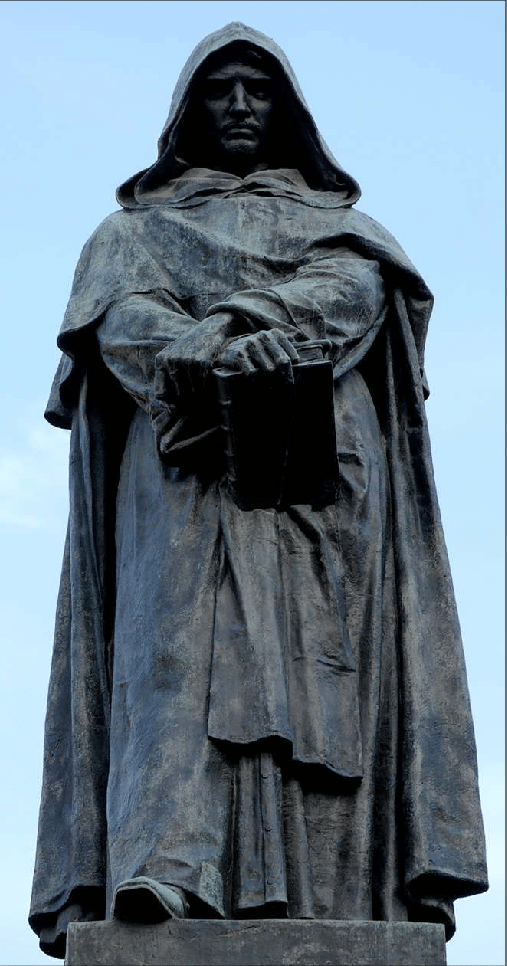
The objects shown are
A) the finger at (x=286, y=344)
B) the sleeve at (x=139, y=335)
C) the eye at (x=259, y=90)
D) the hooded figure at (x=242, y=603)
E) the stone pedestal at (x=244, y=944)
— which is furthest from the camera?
the eye at (x=259, y=90)

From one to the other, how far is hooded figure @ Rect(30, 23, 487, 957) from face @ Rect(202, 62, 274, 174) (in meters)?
0.07

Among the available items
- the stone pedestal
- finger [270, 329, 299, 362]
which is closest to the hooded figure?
finger [270, 329, 299, 362]

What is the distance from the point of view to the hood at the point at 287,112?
12.8m

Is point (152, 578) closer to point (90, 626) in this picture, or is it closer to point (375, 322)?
point (90, 626)

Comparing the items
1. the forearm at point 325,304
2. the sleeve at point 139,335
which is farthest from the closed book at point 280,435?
the sleeve at point 139,335

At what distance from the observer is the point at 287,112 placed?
13.0 m

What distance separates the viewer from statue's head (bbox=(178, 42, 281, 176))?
12.9 meters

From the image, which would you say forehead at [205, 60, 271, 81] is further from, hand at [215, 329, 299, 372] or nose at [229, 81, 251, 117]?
hand at [215, 329, 299, 372]

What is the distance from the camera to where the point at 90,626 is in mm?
11891

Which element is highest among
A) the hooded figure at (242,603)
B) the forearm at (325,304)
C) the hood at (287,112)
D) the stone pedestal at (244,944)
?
the hood at (287,112)

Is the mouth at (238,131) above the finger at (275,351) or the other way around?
above

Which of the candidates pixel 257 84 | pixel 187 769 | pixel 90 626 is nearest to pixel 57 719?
pixel 90 626

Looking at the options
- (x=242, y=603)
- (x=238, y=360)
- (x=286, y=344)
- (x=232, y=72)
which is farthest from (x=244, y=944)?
(x=232, y=72)

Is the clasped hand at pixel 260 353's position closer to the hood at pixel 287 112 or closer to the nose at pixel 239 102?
the hood at pixel 287 112
